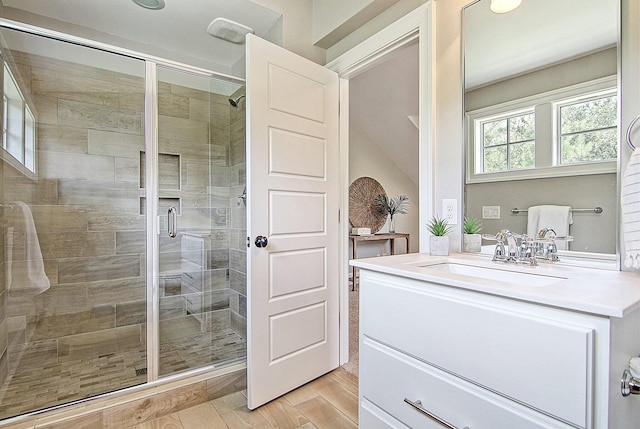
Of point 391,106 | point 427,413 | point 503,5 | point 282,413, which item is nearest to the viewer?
point 427,413

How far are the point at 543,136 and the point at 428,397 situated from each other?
1122 mm

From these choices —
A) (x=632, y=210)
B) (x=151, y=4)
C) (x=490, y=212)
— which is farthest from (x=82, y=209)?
(x=632, y=210)

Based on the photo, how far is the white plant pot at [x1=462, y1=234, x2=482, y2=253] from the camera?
154 cm

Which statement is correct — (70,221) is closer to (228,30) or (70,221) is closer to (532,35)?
(228,30)

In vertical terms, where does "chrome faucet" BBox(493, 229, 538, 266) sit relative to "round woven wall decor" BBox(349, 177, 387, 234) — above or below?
below

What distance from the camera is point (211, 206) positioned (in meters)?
2.91

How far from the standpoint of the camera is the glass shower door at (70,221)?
2.02 m

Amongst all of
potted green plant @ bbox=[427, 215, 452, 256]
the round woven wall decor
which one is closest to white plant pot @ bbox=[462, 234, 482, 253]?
potted green plant @ bbox=[427, 215, 452, 256]

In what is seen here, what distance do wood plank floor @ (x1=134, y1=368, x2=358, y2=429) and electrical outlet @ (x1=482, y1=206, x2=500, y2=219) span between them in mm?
1229

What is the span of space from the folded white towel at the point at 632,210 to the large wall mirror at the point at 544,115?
105 millimetres

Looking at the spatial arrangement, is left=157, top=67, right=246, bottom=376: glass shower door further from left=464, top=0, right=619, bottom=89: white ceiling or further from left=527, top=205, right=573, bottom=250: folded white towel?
left=527, top=205, right=573, bottom=250: folded white towel

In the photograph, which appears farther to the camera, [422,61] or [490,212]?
[422,61]

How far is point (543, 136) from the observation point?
1.35 metres

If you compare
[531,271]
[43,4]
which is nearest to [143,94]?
[43,4]
